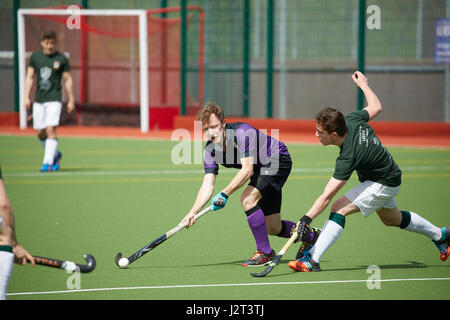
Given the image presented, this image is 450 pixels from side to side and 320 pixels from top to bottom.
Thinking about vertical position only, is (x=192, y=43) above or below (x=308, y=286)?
above

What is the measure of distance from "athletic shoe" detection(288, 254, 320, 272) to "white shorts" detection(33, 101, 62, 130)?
6807 millimetres

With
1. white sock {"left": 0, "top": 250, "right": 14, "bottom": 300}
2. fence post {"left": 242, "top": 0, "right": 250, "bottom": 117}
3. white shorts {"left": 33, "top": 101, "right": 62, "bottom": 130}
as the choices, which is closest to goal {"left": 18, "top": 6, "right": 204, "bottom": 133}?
fence post {"left": 242, "top": 0, "right": 250, "bottom": 117}

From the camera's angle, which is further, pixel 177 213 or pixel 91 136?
pixel 91 136

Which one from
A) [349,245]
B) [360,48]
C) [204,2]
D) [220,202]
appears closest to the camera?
[220,202]

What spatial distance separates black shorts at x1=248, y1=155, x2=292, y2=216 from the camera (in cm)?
668

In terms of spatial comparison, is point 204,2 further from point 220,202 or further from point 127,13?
point 220,202

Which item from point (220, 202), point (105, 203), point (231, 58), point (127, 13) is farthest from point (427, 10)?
point (220, 202)

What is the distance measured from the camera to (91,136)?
18.7m

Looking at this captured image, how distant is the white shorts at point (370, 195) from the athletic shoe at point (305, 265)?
0.54 metres

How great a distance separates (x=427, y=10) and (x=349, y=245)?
14476 mm

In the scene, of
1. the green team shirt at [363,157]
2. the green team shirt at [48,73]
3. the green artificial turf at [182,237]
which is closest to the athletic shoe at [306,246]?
the green artificial turf at [182,237]

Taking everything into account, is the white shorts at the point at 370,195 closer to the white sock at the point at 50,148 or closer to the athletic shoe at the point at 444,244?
the athletic shoe at the point at 444,244

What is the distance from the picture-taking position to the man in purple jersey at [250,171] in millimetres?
6402

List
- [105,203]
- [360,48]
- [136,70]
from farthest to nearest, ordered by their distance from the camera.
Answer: [136,70], [360,48], [105,203]
